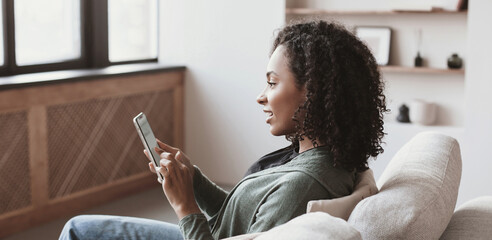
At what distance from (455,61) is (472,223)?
2.83 meters

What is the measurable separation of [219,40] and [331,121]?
130 inches

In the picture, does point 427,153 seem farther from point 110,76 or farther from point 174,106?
point 174,106

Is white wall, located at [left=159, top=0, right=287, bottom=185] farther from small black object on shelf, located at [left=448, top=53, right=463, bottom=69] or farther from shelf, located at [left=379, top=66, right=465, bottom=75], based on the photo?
small black object on shelf, located at [left=448, top=53, right=463, bottom=69]

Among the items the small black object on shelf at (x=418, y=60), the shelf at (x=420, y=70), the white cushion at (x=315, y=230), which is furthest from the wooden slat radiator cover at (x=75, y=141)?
the white cushion at (x=315, y=230)

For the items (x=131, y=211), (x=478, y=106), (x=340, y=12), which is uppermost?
(x=340, y=12)

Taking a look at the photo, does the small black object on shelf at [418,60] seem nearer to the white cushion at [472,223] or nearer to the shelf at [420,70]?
the shelf at [420,70]

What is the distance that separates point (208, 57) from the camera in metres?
4.87

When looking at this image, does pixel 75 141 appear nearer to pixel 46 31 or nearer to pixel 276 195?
pixel 46 31

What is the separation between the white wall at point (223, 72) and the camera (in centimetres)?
468

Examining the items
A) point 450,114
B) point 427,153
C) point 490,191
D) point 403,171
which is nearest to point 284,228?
point 403,171

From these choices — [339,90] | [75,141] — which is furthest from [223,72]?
[339,90]

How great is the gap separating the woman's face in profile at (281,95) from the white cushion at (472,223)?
1.53 ft

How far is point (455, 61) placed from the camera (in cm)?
427

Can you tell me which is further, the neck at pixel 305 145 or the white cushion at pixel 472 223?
the neck at pixel 305 145
